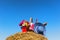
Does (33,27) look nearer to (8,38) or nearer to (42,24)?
(42,24)

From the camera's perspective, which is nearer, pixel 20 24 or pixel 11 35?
pixel 11 35

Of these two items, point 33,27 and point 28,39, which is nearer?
point 28,39

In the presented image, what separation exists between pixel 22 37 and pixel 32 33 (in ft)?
1.53

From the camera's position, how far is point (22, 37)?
10.0m

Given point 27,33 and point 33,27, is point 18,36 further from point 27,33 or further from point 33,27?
point 33,27

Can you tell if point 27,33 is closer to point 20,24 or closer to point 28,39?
point 28,39

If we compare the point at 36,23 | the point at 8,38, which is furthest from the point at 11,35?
the point at 36,23

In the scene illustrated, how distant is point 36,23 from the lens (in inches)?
442

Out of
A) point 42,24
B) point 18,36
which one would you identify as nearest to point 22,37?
point 18,36

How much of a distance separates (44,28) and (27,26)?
1112 millimetres

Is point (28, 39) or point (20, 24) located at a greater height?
point (20, 24)

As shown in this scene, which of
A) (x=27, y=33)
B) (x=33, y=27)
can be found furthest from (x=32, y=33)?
(x=33, y=27)

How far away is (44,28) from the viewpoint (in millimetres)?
11258

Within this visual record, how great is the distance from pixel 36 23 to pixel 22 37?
1497 mm
